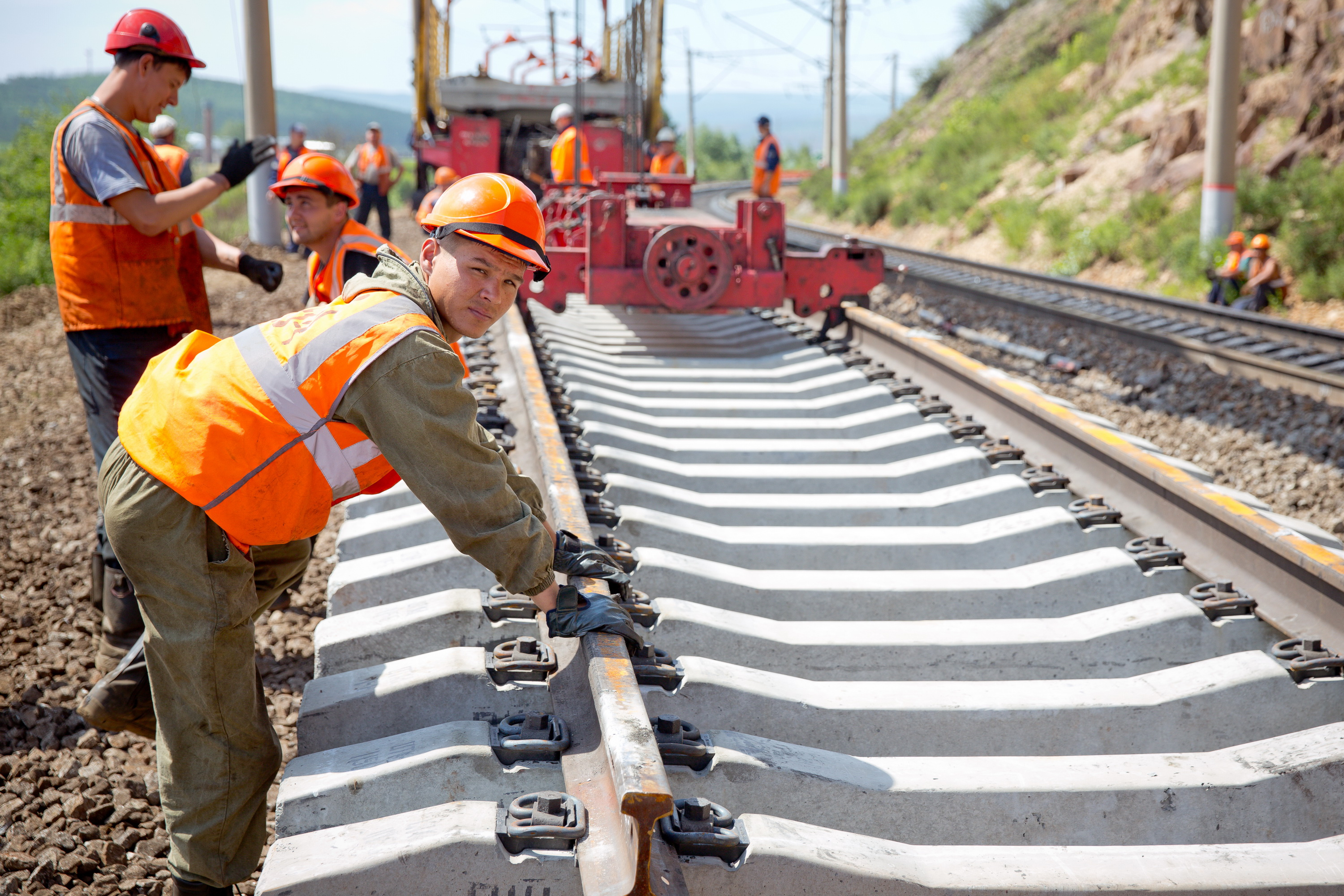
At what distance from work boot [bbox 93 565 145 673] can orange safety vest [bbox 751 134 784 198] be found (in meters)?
11.2

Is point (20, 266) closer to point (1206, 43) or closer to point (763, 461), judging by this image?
point (763, 461)

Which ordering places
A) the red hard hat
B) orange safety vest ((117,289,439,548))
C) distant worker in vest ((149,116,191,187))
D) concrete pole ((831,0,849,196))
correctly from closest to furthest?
1. orange safety vest ((117,289,439,548))
2. the red hard hat
3. distant worker in vest ((149,116,191,187))
4. concrete pole ((831,0,849,196))

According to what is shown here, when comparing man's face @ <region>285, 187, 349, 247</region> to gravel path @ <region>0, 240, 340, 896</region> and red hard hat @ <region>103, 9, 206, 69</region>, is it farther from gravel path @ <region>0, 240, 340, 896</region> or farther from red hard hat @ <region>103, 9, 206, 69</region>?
gravel path @ <region>0, 240, 340, 896</region>

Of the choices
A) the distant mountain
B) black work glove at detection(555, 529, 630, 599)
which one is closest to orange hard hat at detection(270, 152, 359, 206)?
black work glove at detection(555, 529, 630, 599)

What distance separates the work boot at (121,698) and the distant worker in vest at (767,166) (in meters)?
11.7

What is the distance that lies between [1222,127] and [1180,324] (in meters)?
5.73

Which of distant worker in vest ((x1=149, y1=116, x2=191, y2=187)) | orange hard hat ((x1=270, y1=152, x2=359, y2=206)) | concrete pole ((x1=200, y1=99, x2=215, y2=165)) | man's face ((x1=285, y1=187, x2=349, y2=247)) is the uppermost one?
concrete pole ((x1=200, y1=99, x2=215, y2=165))

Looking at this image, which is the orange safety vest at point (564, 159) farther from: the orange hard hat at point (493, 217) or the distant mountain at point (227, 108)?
the distant mountain at point (227, 108)

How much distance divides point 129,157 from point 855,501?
9.17 feet

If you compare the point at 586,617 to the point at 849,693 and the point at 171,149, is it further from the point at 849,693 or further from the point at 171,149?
the point at 171,149

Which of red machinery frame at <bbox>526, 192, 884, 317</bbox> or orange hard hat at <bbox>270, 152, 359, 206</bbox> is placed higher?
orange hard hat at <bbox>270, 152, 359, 206</bbox>

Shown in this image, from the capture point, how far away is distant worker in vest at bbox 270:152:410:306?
365 centimetres

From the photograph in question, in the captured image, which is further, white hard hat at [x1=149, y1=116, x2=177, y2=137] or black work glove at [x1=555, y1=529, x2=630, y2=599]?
white hard hat at [x1=149, y1=116, x2=177, y2=137]

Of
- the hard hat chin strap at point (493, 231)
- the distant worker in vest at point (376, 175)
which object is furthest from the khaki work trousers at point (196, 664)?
the distant worker in vest at point (376, 175)
